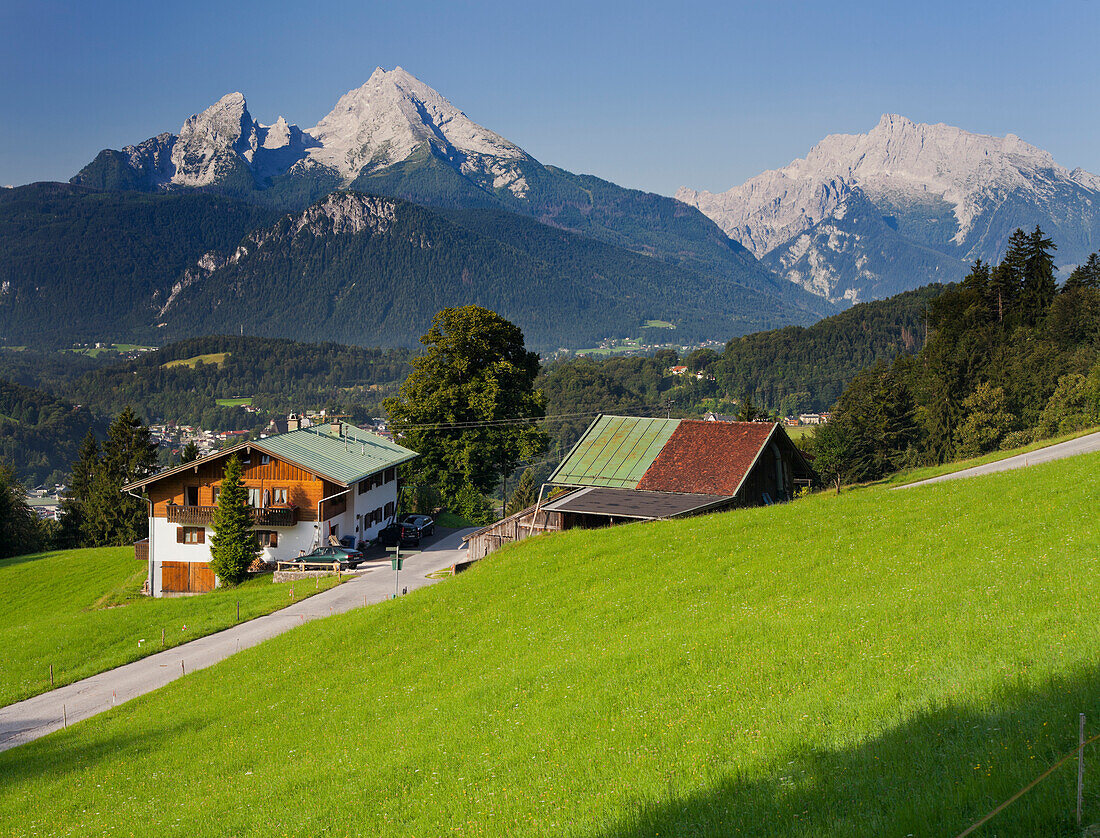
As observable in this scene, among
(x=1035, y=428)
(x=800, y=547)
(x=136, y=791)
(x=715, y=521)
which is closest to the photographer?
(x=136, y=791)

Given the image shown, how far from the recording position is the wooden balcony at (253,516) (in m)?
52.3

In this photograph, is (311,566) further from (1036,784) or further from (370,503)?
(1036,784)

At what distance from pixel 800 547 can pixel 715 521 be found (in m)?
6.50

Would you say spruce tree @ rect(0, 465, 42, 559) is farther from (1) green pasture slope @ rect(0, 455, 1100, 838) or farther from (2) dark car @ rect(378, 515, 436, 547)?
(1) green pasture slope @ rect(0, 455, 1100, 838)

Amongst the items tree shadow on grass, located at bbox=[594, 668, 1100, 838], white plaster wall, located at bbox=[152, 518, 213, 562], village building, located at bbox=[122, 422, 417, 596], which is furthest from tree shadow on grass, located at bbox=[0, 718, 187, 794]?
white plaster wall, located at bbox=[152, 518, 213, 562]

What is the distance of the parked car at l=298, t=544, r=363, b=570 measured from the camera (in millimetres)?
49438

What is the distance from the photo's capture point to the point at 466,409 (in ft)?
212

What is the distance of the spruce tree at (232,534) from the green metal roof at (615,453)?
62.2 feet

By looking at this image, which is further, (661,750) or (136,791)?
(136,791)

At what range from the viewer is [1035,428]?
7325 centimetres

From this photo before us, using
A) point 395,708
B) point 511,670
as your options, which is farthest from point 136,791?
point 511,670

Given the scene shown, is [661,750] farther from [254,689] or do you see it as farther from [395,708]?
[254,689]

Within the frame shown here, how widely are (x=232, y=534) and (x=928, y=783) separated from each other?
153ft

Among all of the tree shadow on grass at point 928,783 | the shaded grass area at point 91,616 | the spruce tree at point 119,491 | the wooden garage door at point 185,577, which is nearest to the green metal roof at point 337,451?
the shaded grass area at point 91,616
